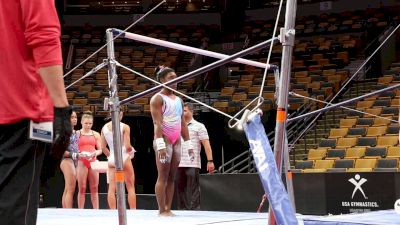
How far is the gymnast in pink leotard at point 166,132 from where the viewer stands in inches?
236

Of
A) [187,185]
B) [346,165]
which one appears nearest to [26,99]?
[187,185]

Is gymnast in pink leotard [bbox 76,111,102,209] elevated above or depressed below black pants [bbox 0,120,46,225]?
below

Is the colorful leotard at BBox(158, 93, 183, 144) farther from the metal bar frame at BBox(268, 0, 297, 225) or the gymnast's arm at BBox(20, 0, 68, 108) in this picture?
the gymnast's arm at BBox(20, 0, 68, 108)

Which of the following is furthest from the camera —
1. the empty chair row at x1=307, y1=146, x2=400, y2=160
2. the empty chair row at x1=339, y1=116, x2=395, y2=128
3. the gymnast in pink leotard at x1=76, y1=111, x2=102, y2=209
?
the empty chair row at x1=339, y1=116, x2=395, y2=128

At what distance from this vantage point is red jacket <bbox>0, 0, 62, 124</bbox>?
2.25 metres

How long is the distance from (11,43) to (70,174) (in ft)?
20.7

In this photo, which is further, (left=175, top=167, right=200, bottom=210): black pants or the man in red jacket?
(left=175, top=167, right=200, bottom=210): black pants

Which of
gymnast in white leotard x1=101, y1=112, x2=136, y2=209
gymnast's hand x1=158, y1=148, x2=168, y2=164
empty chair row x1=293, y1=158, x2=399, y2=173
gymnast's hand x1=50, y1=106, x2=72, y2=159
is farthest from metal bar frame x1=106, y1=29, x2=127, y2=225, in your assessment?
empty chair row x1=293, y1=158, x2=399, y2=173

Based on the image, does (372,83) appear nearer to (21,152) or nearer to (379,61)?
(379,61)

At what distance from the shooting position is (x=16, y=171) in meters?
2.25

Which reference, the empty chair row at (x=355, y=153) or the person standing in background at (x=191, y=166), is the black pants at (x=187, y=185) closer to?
the person standing in background at (x=191, y=166)

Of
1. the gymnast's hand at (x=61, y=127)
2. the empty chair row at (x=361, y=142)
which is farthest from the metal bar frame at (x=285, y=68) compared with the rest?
the empty chair row at (x=361, y=142)

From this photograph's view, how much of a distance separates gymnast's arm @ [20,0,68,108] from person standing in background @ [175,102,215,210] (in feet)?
21.1

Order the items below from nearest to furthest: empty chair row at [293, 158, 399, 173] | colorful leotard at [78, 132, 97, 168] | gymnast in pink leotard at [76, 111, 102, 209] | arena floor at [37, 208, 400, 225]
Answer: arena floor at [37, 208, 400, 225]
gymnast in pink leotard at [76, 111, 102, 209]
colorful leotard at [78, 132, 97, 168]
empty chair row at [293, 158, 399, 173]
